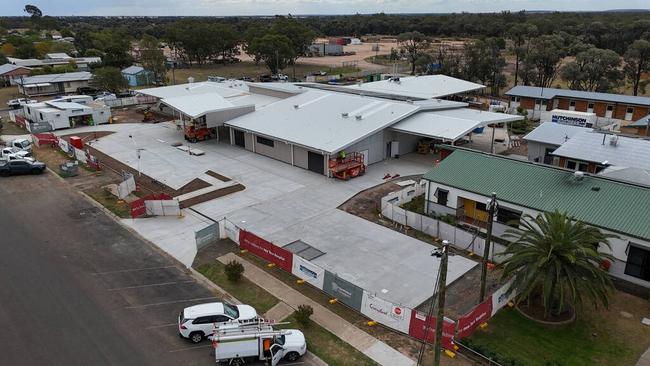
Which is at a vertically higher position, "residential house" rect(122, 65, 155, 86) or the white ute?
"residential house" rect(122, 65, 155, 86)

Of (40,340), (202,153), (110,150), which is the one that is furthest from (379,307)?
(110,150)

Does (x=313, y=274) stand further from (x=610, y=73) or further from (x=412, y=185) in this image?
(x=610, y=73)

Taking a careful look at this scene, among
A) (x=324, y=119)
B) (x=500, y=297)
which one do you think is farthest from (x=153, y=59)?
(x=500, y=297)

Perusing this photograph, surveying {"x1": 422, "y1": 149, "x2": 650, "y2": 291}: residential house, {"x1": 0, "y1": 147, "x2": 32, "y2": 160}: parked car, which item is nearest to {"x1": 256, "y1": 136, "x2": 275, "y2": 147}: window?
{"x1": 422, "y1": 149, "x2": 650, "y2": 291}: residential house

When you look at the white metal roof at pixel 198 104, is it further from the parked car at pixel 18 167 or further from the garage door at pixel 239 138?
the parked car at pixel 18 167

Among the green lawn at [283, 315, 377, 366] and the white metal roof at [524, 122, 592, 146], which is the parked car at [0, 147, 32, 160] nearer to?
the green lawn at [283, 315, 377, 366]

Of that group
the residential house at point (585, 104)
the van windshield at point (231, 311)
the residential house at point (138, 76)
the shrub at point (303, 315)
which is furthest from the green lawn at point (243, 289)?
the residential house at point (138, 76)
